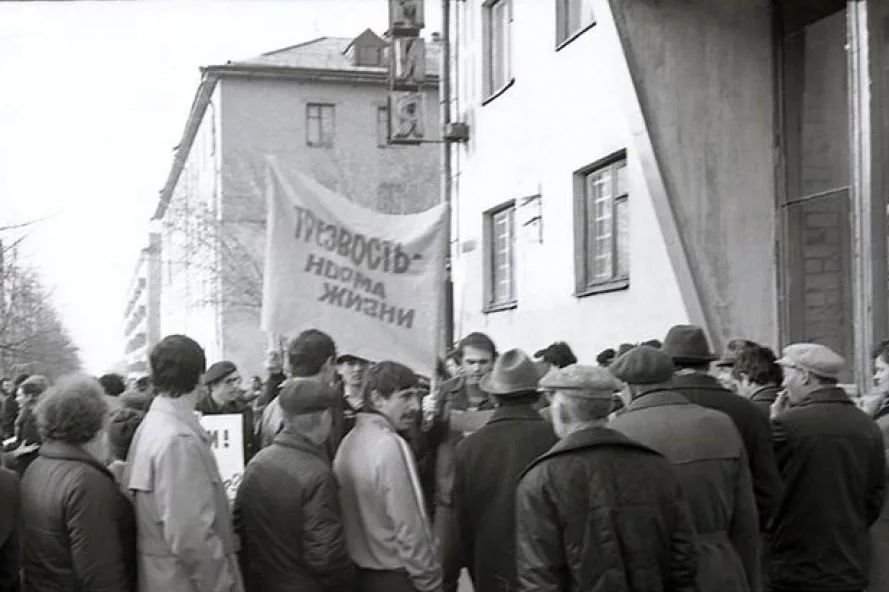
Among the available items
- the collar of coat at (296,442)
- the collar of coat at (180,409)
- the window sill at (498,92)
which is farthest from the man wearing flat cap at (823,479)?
the window sill at (498,92)

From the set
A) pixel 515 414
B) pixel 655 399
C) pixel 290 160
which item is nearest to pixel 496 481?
pixel 515 414

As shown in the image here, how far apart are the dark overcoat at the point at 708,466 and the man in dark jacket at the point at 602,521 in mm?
570

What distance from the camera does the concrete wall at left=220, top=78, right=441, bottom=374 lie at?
41.2 metres

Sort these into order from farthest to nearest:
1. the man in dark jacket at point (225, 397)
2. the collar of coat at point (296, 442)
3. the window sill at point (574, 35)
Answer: the window sill at point (574, 35) < the man in dark jacket at point (225, 397) < the collar of coat at point (296, 442)

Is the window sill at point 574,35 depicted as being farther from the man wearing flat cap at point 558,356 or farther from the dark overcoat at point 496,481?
the dark overcoat at point 496,481

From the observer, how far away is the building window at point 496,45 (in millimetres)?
17906

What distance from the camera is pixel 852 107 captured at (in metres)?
9.95

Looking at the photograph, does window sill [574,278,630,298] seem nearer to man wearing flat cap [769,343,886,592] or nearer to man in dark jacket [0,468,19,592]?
man wearing flat cap [769,343,886,592]

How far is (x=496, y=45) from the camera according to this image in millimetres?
18562

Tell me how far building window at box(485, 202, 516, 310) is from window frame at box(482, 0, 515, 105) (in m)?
1.85

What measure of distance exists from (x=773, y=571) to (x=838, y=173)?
626 cm

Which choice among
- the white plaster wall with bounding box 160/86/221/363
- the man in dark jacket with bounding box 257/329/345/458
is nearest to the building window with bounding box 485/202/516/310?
the man in dark jacket with bounding box 257/329/345/458

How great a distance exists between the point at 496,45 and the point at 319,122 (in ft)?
84.8

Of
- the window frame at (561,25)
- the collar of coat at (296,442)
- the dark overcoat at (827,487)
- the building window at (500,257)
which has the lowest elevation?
the dark overcoat at (827,487)
